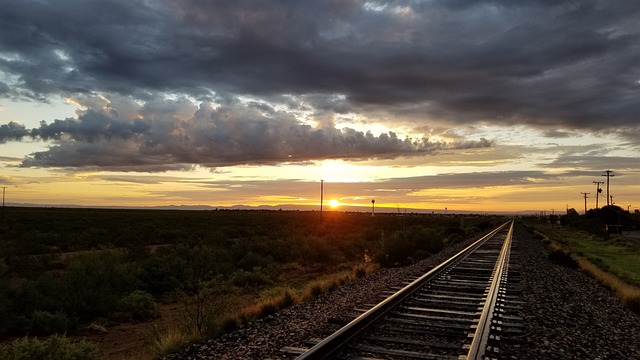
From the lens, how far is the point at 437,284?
42.3 feet

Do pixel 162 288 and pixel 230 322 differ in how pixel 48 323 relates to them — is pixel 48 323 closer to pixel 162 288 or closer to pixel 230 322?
pixel 162 288

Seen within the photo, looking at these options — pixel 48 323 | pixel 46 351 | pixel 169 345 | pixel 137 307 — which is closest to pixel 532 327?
pixel 169 345

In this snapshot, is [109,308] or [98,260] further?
[98,260]

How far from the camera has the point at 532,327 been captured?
823 cm

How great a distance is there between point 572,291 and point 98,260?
729 inches

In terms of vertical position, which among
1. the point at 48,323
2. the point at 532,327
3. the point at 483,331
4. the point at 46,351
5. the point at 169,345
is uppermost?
the point at 483,331

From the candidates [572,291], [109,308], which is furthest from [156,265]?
[572,291]

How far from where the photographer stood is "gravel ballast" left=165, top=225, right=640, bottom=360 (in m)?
7.01

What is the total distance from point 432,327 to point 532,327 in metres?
1.84

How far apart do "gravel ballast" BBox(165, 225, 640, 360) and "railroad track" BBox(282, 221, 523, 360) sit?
0.40 metres

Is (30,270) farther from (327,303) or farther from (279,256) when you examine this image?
(327,303)

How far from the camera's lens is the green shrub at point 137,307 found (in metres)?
14.7

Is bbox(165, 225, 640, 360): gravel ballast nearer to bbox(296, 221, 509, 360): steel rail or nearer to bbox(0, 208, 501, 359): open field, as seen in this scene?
bbox(296, 221, 509, 360): steel rail

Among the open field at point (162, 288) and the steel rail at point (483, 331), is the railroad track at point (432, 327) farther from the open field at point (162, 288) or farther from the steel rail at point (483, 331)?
the open field at point (162, 288)
